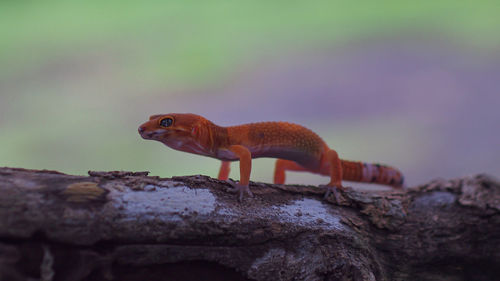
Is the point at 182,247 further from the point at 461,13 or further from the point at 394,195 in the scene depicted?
the point at 461,13

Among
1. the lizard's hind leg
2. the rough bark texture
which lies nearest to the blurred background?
the lizard's hind leg

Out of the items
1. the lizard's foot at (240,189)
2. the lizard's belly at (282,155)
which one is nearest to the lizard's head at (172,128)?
the lizard's belly at (282,155)

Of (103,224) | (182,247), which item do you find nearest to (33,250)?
(103,224)

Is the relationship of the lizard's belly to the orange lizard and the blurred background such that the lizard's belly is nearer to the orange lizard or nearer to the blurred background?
the orange lizard

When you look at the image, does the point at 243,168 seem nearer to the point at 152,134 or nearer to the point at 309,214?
the point at 309,214

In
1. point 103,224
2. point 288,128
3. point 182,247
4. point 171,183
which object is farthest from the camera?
point 288,128

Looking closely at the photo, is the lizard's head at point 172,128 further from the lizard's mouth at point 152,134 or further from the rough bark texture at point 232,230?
the rough bark texture at point 232,230
